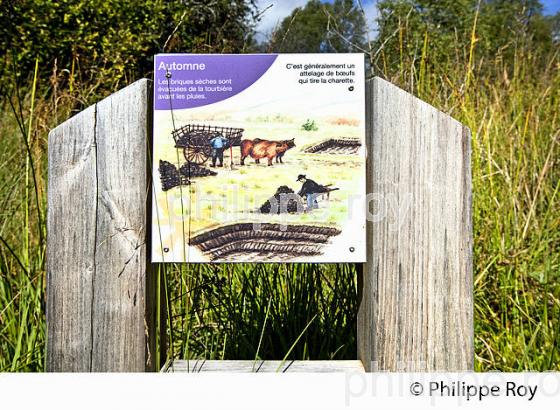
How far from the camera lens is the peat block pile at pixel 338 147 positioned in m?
1.42

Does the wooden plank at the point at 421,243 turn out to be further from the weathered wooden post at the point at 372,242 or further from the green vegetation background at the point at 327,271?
the green vegetation background at the point at 327,271

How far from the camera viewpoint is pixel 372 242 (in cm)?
140

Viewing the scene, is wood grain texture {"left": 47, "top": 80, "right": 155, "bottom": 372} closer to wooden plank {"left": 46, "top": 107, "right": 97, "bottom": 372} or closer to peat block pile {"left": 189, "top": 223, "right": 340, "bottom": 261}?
wooden plank {"left": 46, "top": 107, "right": 97, "bottom": 372}

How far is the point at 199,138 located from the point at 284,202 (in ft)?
0.84

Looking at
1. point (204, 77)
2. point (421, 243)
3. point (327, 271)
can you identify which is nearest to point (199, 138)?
point (204, 77)

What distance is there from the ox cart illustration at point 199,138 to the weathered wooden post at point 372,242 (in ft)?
0.29

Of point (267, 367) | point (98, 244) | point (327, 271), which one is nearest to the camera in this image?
point (98, 244)

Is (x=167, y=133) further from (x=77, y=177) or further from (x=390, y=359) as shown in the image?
(x=390, y=359)

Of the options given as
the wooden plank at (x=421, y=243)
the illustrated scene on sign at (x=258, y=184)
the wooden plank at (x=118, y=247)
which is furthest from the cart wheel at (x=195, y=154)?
the wooden plank at (x=421, y=243)

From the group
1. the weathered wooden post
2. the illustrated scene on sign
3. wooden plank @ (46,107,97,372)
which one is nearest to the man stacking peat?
the illustrated scene on sign

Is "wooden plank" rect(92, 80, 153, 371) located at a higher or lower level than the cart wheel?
lower

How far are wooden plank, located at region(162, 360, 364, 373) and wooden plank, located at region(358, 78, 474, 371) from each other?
13 centimetres

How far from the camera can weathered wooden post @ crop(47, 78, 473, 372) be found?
1379mm

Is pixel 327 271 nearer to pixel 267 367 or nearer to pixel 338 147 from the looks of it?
pixel 267 367
